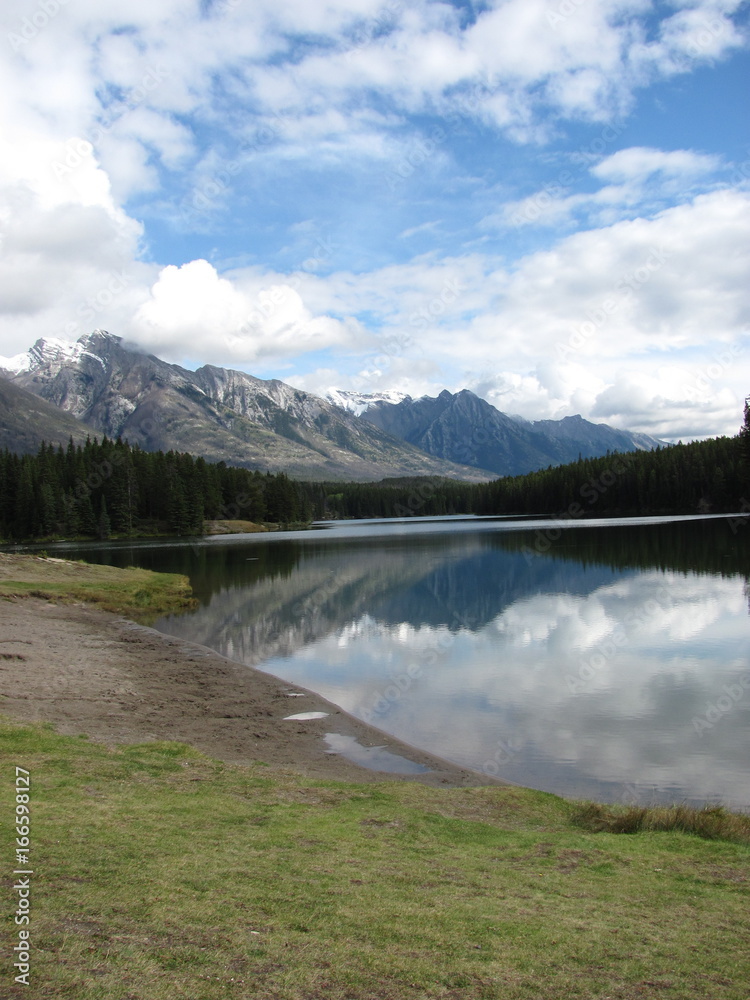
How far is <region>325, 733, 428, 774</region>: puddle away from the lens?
18495mm

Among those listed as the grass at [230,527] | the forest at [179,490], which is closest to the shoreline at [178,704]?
the forest at [179,490]

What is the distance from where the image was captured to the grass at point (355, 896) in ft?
22.4

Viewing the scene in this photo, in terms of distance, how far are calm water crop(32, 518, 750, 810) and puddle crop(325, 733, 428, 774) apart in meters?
1.61

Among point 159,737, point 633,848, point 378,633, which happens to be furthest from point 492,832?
point 378,633

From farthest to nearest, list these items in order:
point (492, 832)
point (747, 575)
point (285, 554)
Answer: point (285, 554), point (747, 575), point (492, 832)

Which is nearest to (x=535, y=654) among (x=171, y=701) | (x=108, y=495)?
(x=171, y=701)

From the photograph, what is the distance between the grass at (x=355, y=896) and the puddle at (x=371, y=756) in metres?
3.63

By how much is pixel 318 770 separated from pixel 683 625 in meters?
27.8

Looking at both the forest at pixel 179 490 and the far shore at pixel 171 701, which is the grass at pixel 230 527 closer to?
the forest at pixel 179 490

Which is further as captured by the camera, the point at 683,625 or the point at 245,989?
the point at 683,625

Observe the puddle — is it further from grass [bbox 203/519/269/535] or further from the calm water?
grass [bbox 203/519/269/535]

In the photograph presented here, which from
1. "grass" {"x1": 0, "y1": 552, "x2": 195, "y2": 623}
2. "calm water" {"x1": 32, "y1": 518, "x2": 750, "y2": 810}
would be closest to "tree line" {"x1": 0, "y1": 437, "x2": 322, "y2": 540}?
"calm water" {"x1": 32, "y1": 518, "x2": 750, "y2": 810}

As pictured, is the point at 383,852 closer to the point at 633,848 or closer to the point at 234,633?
the point at 633,848

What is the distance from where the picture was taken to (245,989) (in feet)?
21.1
